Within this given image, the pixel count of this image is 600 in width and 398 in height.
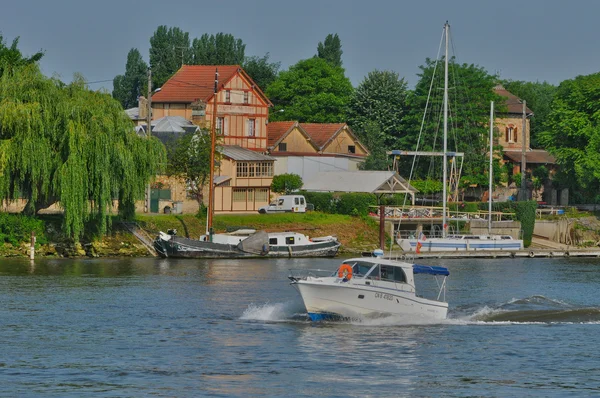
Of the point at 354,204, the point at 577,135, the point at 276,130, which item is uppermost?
→ the point at 276,130

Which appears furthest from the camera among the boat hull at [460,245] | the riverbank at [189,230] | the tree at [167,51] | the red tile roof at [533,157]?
the tree at [167,51]

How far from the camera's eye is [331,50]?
15388 cm

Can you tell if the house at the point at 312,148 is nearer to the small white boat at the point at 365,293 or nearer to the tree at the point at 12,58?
the tree at the point at 12,58

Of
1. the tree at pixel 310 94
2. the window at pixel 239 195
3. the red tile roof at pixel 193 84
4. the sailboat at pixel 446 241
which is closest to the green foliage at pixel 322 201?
the window at pixel 239 195

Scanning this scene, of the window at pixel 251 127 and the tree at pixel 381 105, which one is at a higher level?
the tree at pixel 381 105

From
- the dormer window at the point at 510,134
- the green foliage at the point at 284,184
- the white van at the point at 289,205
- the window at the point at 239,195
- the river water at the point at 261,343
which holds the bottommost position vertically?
the river water at the point at 261,343

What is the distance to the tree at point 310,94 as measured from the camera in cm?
13212

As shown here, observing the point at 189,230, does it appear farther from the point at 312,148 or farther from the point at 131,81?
the point at 131,81

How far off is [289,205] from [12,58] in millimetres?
26144

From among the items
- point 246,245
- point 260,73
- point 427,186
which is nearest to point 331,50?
point 260,73

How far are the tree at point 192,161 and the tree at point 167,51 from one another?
58.8m

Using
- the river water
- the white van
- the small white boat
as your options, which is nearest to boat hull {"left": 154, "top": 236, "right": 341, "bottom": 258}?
the white van

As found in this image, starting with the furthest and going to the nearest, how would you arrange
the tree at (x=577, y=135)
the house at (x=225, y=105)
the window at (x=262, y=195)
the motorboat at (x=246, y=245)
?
the house at (x=225, y=105) < the tree at (x=577, y=135) < the window at (x=262, y=195) < the motorboat at (x=246, y=245)

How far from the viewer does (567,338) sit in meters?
43.7
